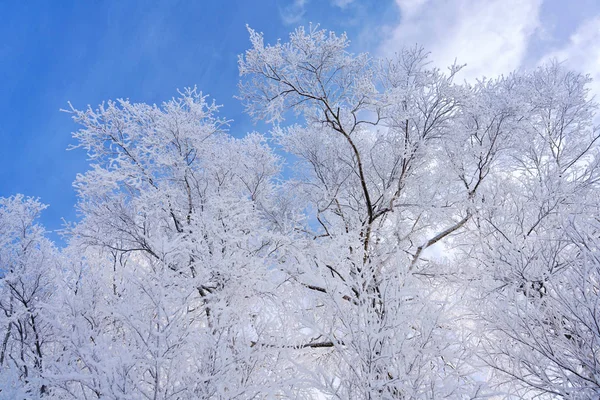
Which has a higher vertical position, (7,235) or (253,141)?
(253,141)

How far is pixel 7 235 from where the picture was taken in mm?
9922

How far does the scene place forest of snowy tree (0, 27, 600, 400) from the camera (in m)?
3.14

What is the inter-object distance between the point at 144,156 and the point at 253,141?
117 inches

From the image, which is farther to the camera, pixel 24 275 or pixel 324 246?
pixel 24 275

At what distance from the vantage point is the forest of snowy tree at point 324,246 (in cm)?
314

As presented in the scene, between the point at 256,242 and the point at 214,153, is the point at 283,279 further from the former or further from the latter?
the point at 214,153

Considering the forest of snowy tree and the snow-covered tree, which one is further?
the snow-covered tree

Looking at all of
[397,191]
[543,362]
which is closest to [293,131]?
[397,191]

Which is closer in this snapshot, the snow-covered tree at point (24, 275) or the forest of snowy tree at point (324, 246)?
the forest of snowy tree at point (324, 246)

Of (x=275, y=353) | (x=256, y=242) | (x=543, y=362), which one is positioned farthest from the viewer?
(x=256, y=242)

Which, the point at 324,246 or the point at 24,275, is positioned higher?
the point at 24,275

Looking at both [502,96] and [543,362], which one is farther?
[502,96]

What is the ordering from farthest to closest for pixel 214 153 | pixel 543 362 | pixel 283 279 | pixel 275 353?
pixel 214 153
pixel 283 279
pixel 275 353
pixel 543 362

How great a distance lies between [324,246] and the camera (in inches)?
225
